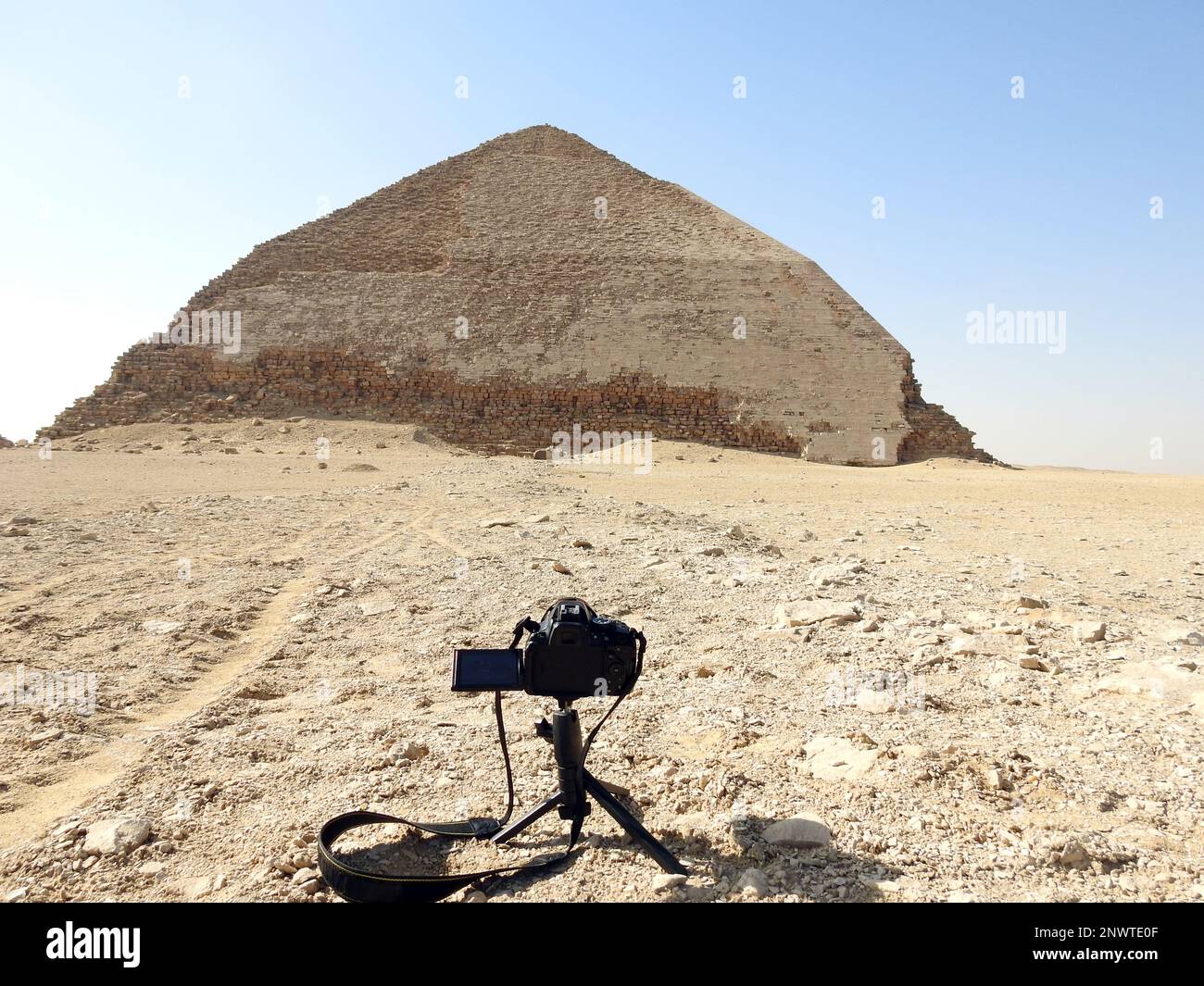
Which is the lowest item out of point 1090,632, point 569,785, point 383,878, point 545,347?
point 383,878

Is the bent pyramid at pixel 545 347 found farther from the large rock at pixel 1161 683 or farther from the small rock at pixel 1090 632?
the large rock at pixel 1161 683

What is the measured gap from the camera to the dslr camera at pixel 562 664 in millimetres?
2160

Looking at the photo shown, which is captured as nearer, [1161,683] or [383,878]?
[383,878]

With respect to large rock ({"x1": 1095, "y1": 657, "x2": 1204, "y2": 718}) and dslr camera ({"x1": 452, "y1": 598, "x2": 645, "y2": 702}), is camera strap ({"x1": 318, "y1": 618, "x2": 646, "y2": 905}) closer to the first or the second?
dslr camera ({"x1": 452, "y1": 598, "x2": 645, "y2": 702})

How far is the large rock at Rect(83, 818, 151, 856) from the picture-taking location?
7.73ft

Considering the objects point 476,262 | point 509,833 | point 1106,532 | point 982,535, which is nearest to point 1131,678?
point 509,833

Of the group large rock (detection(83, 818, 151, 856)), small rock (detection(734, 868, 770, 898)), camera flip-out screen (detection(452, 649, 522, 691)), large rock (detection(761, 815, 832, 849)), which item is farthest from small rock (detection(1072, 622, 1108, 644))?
large rock (detection(83, 818, 151, 856))

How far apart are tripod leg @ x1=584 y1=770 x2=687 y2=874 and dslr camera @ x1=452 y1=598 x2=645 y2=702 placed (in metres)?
0.29

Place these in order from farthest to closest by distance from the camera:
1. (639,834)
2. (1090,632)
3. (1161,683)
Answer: (1090,632)
(1161,683)
(639,834)

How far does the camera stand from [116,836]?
240cm

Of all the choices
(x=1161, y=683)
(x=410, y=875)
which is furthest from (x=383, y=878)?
(x=1161, y=683)

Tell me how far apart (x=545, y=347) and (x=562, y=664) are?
30328 mm

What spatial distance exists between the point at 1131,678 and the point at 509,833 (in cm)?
250

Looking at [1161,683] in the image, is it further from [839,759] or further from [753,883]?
[753,883]
